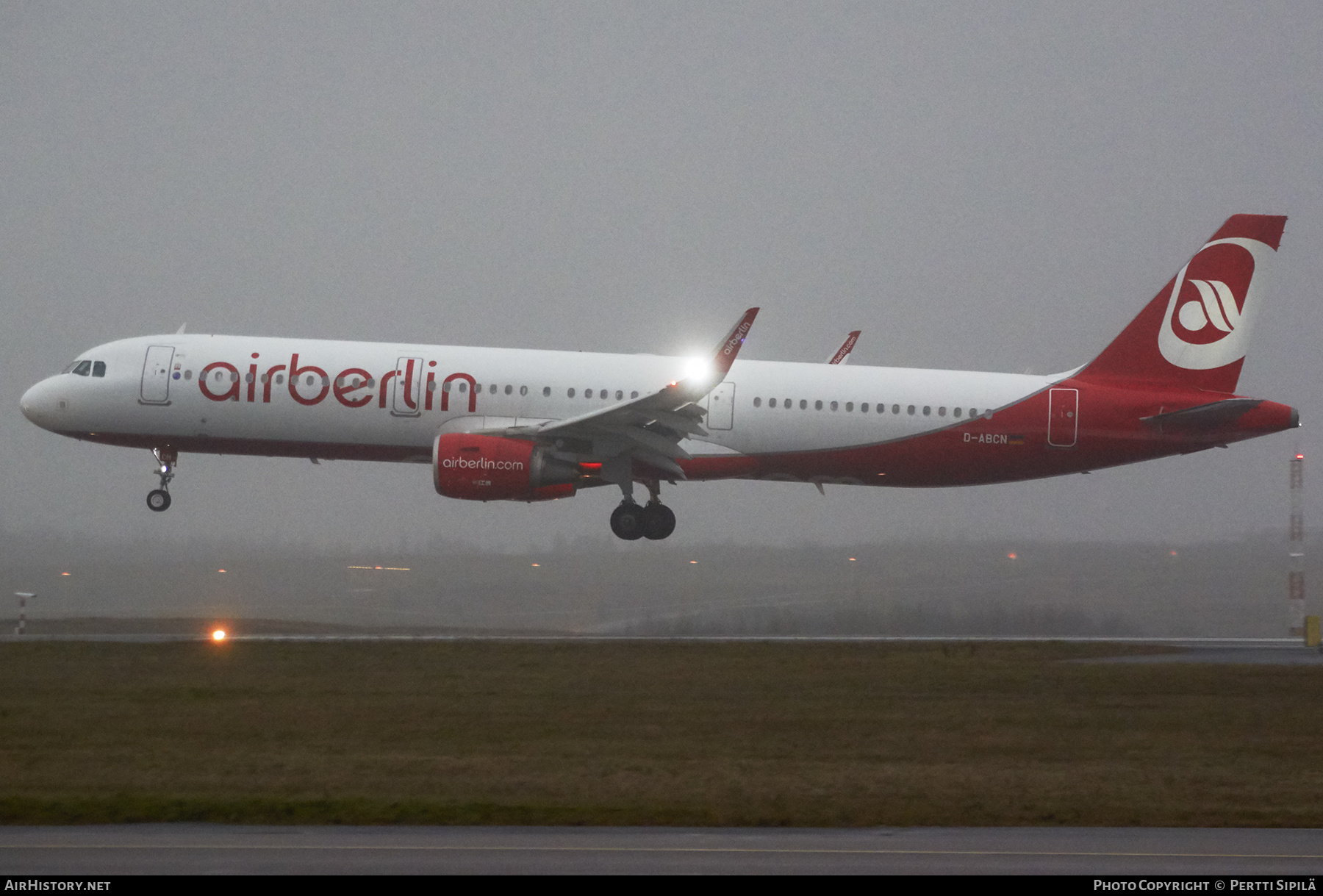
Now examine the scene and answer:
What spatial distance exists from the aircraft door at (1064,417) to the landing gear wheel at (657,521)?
8302 millimetres

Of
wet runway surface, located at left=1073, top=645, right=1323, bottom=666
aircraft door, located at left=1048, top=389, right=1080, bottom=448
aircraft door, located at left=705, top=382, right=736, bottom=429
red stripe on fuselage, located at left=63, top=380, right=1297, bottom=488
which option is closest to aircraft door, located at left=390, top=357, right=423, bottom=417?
red stripe on fuselage, located at left=63, top=380, right=1297, bottom=488

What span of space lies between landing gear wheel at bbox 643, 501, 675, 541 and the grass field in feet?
17.5

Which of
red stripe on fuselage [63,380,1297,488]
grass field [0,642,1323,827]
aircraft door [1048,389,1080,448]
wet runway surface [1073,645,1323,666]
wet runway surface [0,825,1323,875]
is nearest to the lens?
wet runway surface [0,825,1323,875]

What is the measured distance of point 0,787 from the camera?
13.0 m

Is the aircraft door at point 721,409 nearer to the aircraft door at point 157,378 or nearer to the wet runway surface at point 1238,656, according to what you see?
the wet runway surface at point 1238,656

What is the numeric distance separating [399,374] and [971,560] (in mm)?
17285

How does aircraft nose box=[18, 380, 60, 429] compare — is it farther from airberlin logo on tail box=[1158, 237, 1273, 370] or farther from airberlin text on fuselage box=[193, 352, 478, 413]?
airberlin logo on tail box=[1158, 237, 1273, 370]

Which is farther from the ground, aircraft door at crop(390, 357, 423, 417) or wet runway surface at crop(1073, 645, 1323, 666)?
aircraft door at crop(390, 357, 423, 417)

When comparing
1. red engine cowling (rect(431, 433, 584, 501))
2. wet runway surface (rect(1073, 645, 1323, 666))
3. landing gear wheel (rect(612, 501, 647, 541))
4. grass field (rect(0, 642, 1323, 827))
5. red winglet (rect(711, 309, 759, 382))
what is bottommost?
grass field (rect(0, 642, 1323, 827))

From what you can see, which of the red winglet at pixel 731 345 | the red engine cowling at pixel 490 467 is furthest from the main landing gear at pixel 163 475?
the red winglet at pixel 731 345

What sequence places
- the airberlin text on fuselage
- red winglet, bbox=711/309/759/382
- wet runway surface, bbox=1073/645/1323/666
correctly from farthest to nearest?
the airberlin text on fuselage
red winglet, bbox=711/309/759/382
wet runway surface, bbox=1073/645/1323/666

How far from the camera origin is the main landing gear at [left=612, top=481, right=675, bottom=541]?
29125mm

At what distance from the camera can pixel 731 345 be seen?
2619 centimetres

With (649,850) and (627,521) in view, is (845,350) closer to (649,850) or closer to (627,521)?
(627,521)
